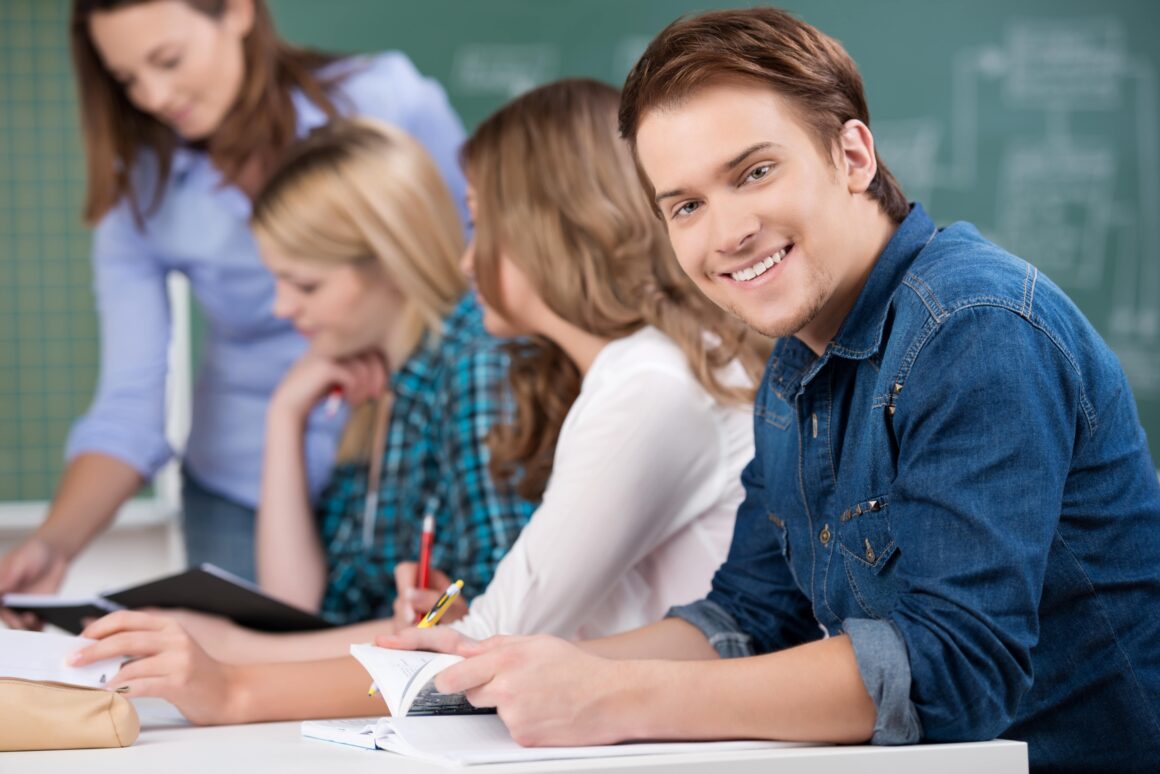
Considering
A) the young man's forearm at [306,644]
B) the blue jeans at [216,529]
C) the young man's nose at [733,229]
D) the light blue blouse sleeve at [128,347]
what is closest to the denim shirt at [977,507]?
the young man's nose at [733,229]

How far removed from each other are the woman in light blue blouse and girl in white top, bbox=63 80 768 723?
97 centimetres

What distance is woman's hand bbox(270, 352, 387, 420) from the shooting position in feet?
8.51

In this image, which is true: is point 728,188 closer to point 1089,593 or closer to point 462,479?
point 1089,593

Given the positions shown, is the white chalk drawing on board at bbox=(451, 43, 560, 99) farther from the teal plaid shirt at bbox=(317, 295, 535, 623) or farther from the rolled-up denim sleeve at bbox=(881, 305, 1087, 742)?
the rolled-up denim sleeve at bbox=(881, 305, 1087, 742)

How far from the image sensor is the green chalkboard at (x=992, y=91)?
3.09 m

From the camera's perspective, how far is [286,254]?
2721 mm

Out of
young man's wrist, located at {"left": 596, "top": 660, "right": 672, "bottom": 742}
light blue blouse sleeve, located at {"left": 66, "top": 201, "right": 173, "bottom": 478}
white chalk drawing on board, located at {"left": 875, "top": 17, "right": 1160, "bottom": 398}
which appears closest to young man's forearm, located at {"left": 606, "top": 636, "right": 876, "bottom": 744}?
young man's wrist, located at {"left": 596, "top": 660, "right": 672, "bottom": 742}

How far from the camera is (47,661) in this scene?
125 centimetres

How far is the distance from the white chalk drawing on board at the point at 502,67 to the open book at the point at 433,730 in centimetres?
221

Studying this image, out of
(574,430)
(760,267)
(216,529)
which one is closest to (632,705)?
(760,267)

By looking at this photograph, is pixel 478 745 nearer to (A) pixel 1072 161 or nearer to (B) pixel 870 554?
(B) pixel 870 554

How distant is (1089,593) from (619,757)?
0.44 metres

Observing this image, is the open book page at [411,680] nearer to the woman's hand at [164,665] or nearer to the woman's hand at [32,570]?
the woman's hand at [164,665]

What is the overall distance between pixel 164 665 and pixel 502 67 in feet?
6.98
